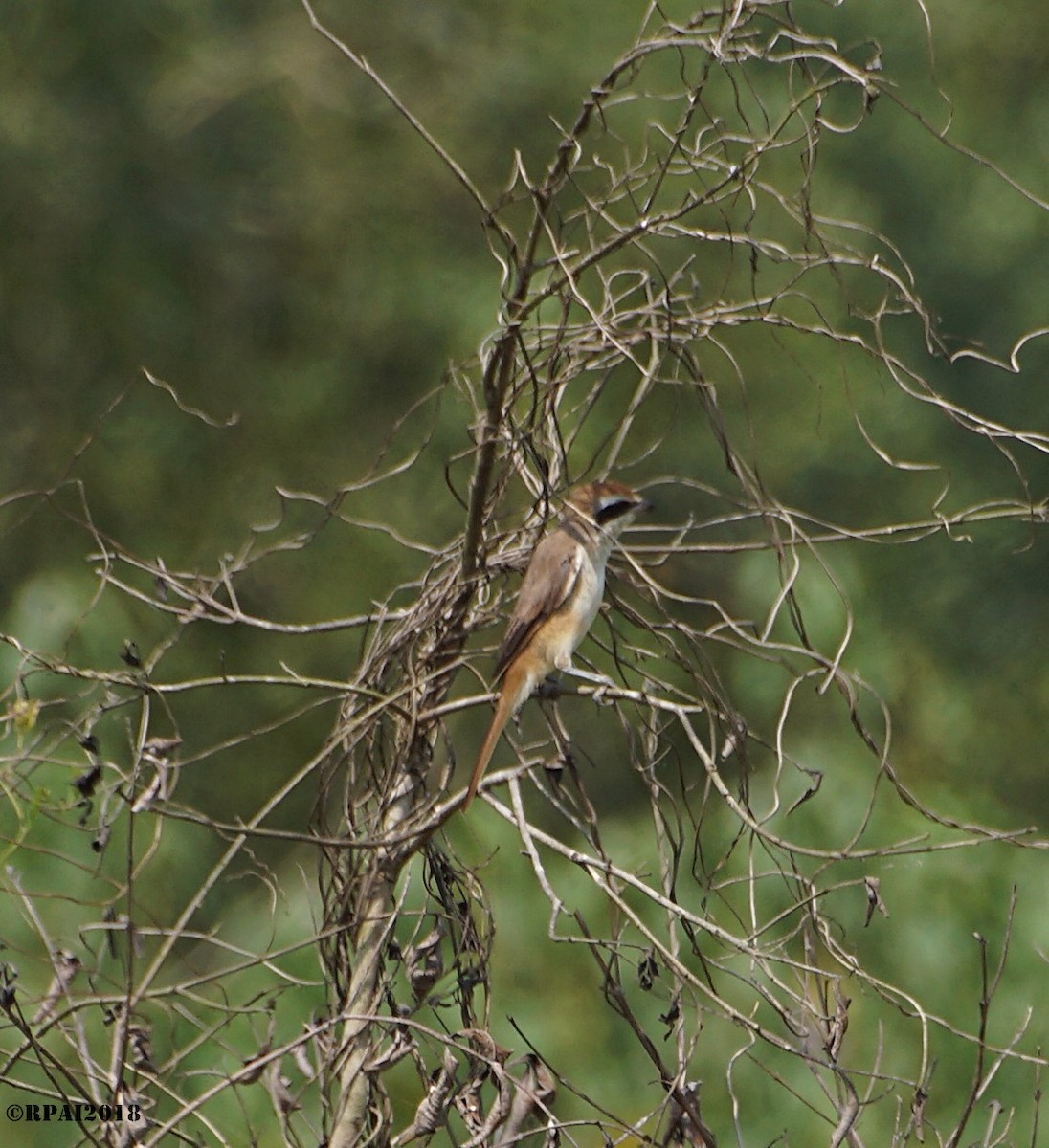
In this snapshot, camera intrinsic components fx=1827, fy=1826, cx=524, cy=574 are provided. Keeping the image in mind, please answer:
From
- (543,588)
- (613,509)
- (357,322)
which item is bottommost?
(357,322)

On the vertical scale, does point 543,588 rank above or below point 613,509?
above

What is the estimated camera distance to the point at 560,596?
3967 mm

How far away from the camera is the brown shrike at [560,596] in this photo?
369cm

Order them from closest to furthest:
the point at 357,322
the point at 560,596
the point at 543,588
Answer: the point at 543,588, the point at 560,596, the point at 357,322

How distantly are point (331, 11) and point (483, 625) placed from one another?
7115 millimetres

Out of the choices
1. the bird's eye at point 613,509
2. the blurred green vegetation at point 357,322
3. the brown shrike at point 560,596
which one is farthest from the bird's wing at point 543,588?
the blurred green vegetation at point 357,322

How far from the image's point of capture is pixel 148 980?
8.93 ft

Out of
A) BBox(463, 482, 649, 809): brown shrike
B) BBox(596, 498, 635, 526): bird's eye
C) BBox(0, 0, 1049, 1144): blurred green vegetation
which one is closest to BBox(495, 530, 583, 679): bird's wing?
BBox(463, 482, 649, 809): brown shrike

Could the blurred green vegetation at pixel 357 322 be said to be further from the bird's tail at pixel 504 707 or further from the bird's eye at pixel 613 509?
the bird's tail at pixel 504 707

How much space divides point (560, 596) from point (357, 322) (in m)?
5.83

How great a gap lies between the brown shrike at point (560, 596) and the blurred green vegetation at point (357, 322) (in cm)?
310

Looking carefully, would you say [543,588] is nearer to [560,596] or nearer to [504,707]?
[560,596]

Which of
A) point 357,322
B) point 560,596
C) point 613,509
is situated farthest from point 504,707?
point 357,322

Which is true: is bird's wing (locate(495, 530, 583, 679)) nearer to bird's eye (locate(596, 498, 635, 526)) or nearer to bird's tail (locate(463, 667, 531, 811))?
bird's tail (locate(463, 667, 531, 811))
